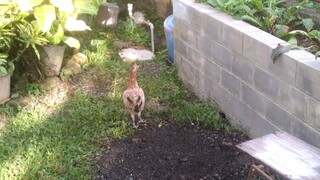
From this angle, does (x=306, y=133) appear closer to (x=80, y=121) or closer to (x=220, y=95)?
(x=220, y=95)

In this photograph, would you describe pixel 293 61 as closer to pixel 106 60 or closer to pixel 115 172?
pixel 115 172

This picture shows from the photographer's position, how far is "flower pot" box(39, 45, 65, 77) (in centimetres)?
474

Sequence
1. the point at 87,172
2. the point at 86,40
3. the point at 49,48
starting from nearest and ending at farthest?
the point at 87,172
the point at 49,48
the point at 86,40

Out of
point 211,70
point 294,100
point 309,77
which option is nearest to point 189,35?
point 211,70

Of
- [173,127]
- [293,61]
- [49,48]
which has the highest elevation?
[293,61]

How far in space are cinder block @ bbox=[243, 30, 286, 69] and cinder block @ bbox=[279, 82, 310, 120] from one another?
0.81 feet

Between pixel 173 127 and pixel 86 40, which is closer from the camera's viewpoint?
pixel 173 127

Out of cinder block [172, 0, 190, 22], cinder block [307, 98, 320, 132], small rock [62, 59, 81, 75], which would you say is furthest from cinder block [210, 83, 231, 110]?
small rock [62, 59, 81, 75]

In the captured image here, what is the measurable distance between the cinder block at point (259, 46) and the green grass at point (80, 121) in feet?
2.28

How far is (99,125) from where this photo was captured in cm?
411

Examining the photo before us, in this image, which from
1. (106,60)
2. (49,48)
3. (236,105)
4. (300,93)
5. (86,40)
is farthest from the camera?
(86,40)

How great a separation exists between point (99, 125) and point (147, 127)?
39cm

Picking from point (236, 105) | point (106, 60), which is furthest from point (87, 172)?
point (106, 60)

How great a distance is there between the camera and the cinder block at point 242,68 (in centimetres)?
374
